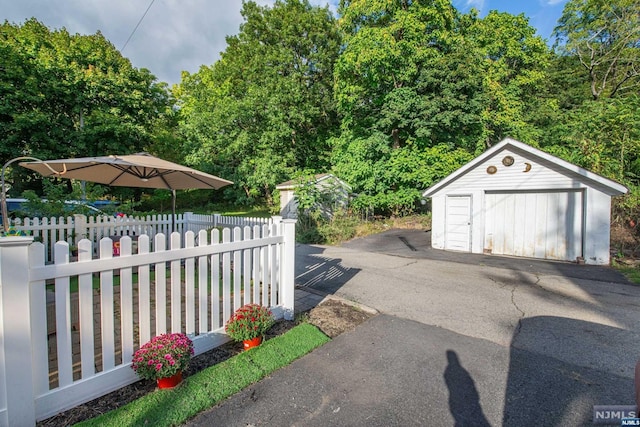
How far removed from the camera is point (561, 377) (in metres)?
2.64

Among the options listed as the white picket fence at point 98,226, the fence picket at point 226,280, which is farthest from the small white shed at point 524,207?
the fence picket at point 226,280

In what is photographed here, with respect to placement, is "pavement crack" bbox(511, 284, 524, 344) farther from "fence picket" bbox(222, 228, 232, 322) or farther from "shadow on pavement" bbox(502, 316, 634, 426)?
"fence picket" bbox(222, 228, 232, 322)

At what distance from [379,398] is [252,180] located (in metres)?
19.6

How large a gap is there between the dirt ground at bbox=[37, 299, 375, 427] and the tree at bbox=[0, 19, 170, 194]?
19.2 m

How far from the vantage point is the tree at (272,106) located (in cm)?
2011

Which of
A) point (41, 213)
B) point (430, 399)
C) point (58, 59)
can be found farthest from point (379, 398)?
point (58, 59)

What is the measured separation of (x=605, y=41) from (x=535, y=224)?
2071 centimetres

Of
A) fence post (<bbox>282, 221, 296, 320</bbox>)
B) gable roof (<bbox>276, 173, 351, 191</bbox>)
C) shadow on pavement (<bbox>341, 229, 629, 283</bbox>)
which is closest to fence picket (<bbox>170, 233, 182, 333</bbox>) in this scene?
fence post (<bbox>282, 221, 296, 320</bbox>)

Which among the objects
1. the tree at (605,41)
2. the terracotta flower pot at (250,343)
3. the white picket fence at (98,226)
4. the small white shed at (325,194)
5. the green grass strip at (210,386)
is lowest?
the green grass strip at (210,386)

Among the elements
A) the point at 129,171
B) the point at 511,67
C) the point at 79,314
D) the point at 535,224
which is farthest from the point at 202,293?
the point at 511,67

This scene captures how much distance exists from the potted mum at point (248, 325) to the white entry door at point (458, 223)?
8813mm

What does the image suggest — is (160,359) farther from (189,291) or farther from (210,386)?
(189,291)

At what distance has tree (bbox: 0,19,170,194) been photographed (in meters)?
15.6

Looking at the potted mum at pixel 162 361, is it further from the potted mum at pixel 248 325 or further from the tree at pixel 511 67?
the tree at pixel 511 67
